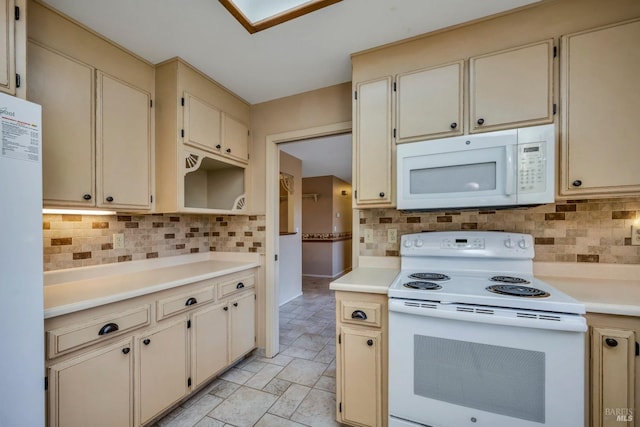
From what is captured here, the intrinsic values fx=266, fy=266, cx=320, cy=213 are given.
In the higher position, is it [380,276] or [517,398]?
[380,276]

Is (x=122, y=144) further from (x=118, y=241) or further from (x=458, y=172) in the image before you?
(x=458, y=172)

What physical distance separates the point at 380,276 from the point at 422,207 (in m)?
0.52

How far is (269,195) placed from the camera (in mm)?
2547

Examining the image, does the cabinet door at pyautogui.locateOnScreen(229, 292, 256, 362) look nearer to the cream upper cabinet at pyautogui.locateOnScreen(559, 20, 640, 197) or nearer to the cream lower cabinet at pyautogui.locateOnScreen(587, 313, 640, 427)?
the cream lower cabinet at pyautogui.locateOnScreen(587, 313, 640, 427)

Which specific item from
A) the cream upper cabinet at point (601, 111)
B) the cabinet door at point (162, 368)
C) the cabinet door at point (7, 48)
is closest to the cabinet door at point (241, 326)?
the cabinet door at point (162, 368)

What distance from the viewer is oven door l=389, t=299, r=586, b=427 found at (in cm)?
110

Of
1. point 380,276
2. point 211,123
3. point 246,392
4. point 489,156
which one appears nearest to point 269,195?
point 211,123

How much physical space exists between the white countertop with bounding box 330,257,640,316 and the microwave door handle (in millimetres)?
556

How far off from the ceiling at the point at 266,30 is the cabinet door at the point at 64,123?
0.31 m

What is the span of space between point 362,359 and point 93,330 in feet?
4.58

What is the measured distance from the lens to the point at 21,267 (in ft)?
3.43

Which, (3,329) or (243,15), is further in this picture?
(243,15)

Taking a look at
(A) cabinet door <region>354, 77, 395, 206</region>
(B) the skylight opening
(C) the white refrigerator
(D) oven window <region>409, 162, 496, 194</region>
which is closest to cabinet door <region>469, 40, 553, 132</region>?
(D) oven window <region>409, 162, 496, 194</region>

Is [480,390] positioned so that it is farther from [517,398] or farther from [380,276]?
[380,276]
